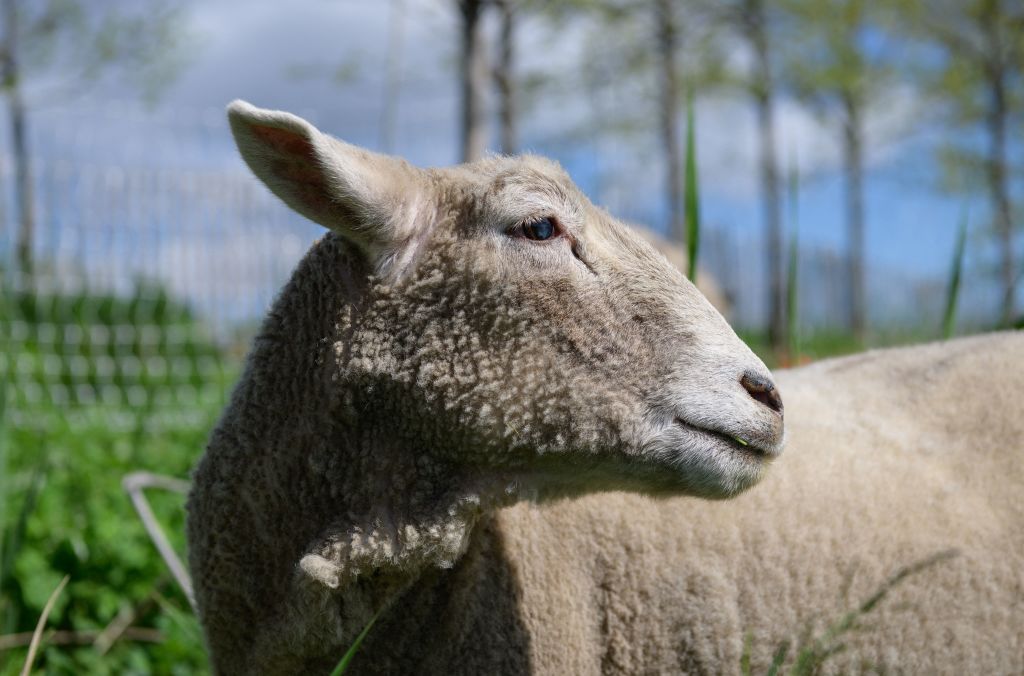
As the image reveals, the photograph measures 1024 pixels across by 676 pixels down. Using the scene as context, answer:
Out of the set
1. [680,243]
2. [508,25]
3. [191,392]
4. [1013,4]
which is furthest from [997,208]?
[191,392]

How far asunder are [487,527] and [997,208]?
20963 mm

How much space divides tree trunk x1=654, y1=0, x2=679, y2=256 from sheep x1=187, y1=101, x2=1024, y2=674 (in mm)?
13036

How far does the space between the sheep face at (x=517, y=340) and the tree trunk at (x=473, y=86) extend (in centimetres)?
640

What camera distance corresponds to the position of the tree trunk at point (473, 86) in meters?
8.35

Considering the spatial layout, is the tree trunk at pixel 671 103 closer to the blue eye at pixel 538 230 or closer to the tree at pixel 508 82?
the tree at pixel 508 82

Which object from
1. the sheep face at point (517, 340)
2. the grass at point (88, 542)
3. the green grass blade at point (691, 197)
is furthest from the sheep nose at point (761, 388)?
the grass at point (88, 542)

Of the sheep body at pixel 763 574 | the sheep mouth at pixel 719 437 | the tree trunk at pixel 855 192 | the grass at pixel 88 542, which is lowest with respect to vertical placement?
the tree trunk at pixel 855 192

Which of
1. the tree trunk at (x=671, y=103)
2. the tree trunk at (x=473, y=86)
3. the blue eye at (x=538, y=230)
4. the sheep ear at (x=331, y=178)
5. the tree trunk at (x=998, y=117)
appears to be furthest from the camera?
the tree trunk at (x=998, y=117)

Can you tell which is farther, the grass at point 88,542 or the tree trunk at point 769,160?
the tree trunk at point 769,160

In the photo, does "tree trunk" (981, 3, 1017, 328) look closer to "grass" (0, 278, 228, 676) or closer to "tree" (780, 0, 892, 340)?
"tree" (780, 0, 892, 340)

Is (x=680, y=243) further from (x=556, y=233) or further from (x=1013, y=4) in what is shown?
(x=556, y=233)

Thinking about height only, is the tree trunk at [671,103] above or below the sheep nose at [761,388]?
below

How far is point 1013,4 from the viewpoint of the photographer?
18031mm

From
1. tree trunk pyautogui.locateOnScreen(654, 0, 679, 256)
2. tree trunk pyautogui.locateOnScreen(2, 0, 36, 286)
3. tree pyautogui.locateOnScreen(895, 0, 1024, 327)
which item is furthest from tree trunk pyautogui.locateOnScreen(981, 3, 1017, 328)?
tree trunk pyautogui.locateOnScreen(2, 0, 36, 286)
